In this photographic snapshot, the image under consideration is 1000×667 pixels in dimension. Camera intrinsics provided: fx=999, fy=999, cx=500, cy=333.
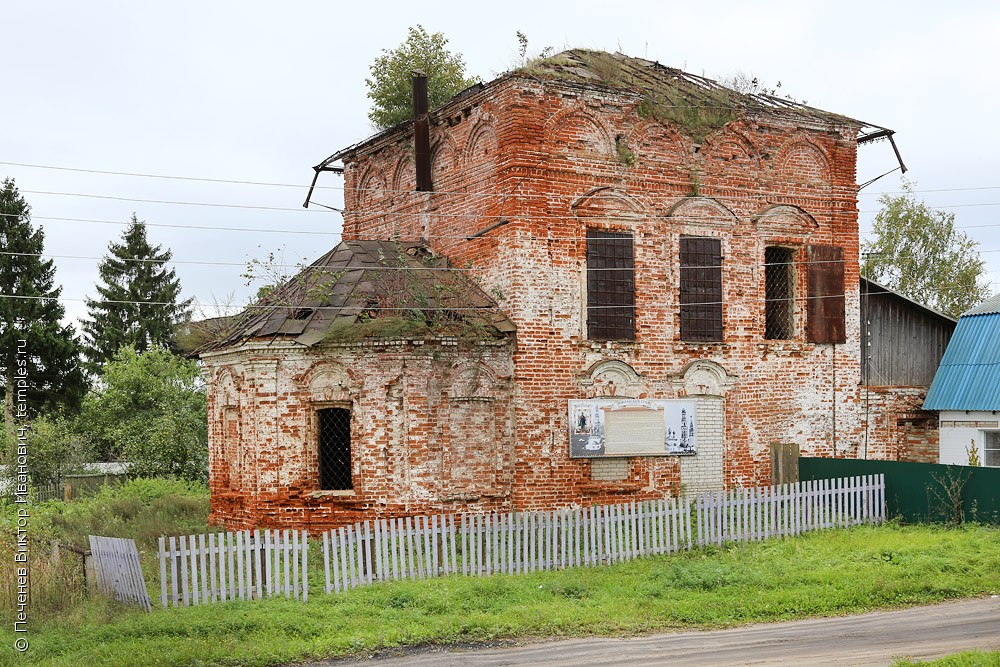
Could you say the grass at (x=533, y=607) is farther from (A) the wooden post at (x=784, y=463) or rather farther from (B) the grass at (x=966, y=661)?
(A) the wooden post at (x=784, y=463)

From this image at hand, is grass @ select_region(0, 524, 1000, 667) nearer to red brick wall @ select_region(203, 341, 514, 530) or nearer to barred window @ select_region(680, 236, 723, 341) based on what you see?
red brick wall @ select_region(203, 341, 514, 530)

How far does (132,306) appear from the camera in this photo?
4334 centimetres

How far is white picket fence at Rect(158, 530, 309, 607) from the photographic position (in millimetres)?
12328

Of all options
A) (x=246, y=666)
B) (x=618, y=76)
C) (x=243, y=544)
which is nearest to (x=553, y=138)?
(x=618, y=76)

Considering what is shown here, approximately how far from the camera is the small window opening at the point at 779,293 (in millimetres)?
20016

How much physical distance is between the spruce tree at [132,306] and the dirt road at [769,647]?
34.1 m

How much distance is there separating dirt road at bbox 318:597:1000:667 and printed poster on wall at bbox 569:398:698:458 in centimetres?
630

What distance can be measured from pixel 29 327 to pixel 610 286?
24.9 meters

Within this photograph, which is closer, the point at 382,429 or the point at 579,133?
the point at 382,429

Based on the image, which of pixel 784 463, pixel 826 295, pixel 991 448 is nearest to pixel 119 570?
pixel 784 463

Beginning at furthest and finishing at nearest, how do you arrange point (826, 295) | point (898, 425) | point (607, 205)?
point (898, 425), point (826, 295), point (607, 205)

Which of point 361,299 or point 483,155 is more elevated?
point 483,155

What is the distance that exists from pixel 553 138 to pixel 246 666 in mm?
10770

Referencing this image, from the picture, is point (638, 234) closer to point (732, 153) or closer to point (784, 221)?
point (732, 153)
